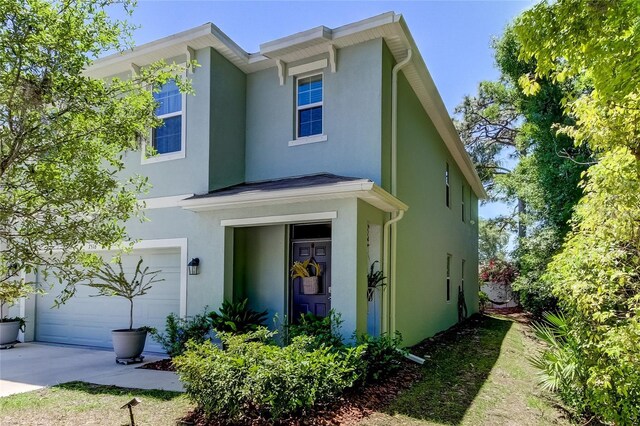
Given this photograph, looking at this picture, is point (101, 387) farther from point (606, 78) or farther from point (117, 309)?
point (606, 78)

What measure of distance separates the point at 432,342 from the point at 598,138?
6.86 meters

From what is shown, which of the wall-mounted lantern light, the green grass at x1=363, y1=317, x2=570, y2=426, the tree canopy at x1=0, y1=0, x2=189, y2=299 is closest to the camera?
the tree canopy at x1=0, y1=0, x2=189, y2=299

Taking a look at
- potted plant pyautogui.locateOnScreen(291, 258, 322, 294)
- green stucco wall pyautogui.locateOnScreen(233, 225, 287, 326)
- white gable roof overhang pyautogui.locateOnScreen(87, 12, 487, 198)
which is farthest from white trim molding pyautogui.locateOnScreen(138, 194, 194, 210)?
white gable roof overhang pyautogui.locateOnScreen(87, 12, 487, 198)

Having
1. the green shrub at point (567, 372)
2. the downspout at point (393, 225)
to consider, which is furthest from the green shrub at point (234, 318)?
the green shrub at point (567, 372)

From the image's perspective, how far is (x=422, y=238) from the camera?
11195 millimetres

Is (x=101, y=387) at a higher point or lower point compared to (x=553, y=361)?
lower

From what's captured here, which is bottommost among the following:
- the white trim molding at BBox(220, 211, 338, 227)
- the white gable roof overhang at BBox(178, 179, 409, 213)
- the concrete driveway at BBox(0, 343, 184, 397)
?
the concrete driveway at BBox(0, 343, 184, 397)

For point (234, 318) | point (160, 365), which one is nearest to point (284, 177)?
point (234, 318)

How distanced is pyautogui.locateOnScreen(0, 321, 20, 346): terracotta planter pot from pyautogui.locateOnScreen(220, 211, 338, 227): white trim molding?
617 centimetres

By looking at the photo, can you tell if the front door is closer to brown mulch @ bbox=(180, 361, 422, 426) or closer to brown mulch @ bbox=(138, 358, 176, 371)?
brown mulch @ bbox=(180, 361, 422, 426)

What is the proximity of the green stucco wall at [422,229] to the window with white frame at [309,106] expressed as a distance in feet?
5.68

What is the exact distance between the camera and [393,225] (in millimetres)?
8977

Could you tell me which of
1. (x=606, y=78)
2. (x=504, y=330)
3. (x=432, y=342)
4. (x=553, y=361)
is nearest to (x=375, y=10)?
(x=606, y=78)

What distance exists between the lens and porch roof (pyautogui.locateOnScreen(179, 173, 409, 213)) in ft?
23.7
